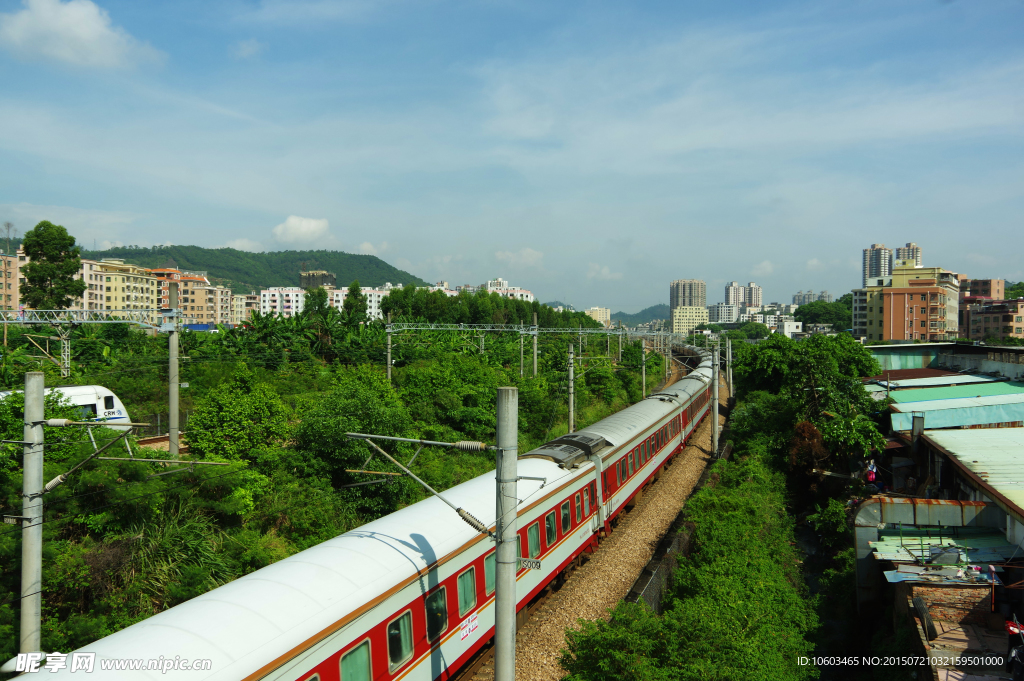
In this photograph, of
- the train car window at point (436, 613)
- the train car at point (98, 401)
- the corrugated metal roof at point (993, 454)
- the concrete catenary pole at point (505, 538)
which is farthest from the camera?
the train car at point (98, 401)

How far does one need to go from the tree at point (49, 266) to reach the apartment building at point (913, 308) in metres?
78.0

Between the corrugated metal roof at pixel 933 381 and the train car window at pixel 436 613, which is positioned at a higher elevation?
the corrugated metal roof at pixel 933 381

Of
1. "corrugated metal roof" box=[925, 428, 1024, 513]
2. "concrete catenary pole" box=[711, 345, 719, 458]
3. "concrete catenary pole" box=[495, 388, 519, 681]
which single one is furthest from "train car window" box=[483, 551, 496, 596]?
"concrete catenary pole" box=[711, 345, 719, 458]

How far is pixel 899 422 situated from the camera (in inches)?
693

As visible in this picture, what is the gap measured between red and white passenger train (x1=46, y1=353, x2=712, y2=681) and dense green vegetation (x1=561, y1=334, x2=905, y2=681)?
Answer: 5.35 feet

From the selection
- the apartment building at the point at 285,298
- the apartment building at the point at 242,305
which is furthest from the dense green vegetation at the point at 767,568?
the apartment building at the point at 242,305

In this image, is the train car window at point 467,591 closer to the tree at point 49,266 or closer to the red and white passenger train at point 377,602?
the red and white passenger train at point 377,602

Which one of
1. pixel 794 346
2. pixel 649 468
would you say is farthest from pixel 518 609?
pixel 794 346

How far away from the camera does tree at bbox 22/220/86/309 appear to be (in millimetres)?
33156

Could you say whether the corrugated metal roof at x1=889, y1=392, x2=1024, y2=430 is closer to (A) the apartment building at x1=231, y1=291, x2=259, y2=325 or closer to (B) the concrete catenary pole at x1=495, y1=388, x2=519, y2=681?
(B) the concrete catenary pole at x1=495, y1=388, x2=519, y2=681

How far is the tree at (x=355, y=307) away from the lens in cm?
3966

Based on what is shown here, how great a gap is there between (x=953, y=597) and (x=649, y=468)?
916 cm

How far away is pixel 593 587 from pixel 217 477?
27.1 feet

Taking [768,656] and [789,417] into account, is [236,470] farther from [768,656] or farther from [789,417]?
[789,417]
